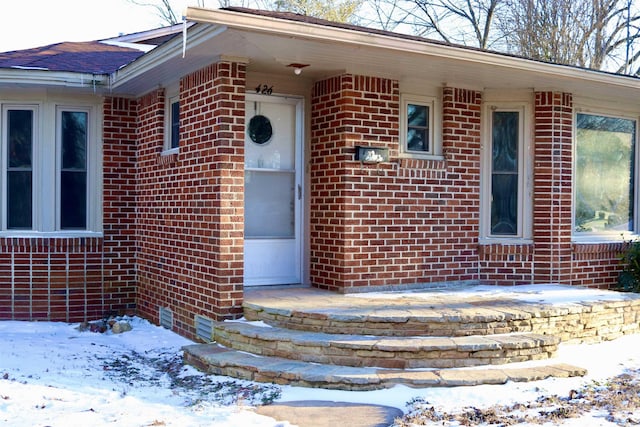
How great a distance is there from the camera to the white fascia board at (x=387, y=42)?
5316 mm

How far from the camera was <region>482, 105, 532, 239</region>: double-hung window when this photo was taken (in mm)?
8312

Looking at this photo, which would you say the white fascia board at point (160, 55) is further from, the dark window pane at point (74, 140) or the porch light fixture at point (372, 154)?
the porch light fixture at point (372, 154)

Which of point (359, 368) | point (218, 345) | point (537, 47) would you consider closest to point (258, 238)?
point (218, 345)

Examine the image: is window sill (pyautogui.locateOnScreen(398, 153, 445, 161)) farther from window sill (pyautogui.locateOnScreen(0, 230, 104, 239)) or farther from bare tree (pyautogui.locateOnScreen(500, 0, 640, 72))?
bare tree (pyautogui.locateOnScreen(500, 0, 640, 72))

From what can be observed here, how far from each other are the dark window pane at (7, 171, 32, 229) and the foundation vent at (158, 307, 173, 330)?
211 centimetres

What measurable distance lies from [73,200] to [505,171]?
18.1ft

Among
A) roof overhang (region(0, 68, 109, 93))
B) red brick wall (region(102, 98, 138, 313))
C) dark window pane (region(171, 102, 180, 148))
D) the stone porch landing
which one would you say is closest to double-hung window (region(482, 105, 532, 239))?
the stone porch landing

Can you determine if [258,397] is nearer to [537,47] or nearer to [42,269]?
[42,269]

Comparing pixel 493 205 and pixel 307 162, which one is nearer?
pixel 307 162

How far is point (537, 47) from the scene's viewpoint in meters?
19.3

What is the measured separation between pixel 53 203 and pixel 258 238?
2919 mm

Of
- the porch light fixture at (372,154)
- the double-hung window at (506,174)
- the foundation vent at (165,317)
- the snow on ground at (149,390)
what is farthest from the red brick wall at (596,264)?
the foundation vent at (165,317)

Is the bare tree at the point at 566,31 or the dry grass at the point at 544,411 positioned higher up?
the bare tree at the point at 566,31

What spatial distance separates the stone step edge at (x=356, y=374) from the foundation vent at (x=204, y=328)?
2.71 feet
